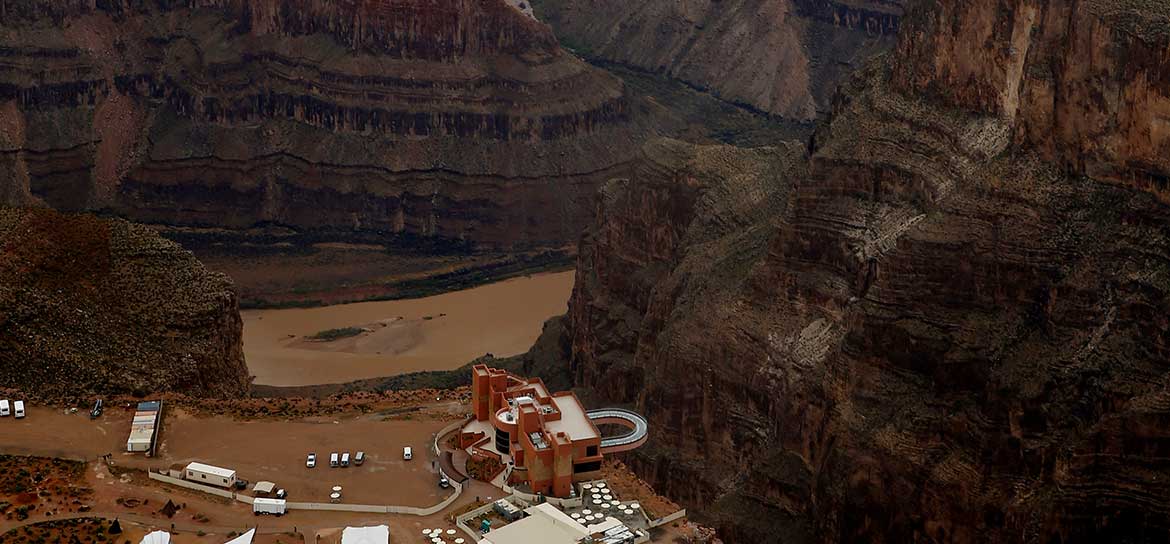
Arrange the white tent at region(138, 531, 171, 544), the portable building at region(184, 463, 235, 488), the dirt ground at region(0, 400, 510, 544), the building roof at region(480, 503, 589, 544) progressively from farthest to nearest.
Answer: the portable building at region(184, 463, 235, 488)
the dirt ground at region(0, 400, 510, 544)
the white tent at region(138, 531, 171, 544)
the building roof at region(480, 503, 589, 544)

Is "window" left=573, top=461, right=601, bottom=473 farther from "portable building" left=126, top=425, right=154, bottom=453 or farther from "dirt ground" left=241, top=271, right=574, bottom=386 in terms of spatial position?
"dirt ground" left=241, top=271, right=574, bottom=386

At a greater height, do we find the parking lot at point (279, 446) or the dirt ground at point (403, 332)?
the parking lot at point (279, 446)

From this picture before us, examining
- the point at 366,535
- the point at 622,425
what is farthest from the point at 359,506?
the point at 622,425

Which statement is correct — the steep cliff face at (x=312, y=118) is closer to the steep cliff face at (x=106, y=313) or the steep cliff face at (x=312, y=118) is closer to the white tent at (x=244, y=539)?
the steep cliff face at (x=106, y=313)

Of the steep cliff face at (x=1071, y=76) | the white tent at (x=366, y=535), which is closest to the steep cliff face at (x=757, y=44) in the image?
the steep cliff face at (x=1071, y=76)

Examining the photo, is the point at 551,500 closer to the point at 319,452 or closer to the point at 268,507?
the point at 268,507

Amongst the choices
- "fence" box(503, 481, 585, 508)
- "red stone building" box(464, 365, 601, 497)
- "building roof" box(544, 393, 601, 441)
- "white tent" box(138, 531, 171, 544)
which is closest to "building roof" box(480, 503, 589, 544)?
"fence" box(503, 481, 585, 508)
